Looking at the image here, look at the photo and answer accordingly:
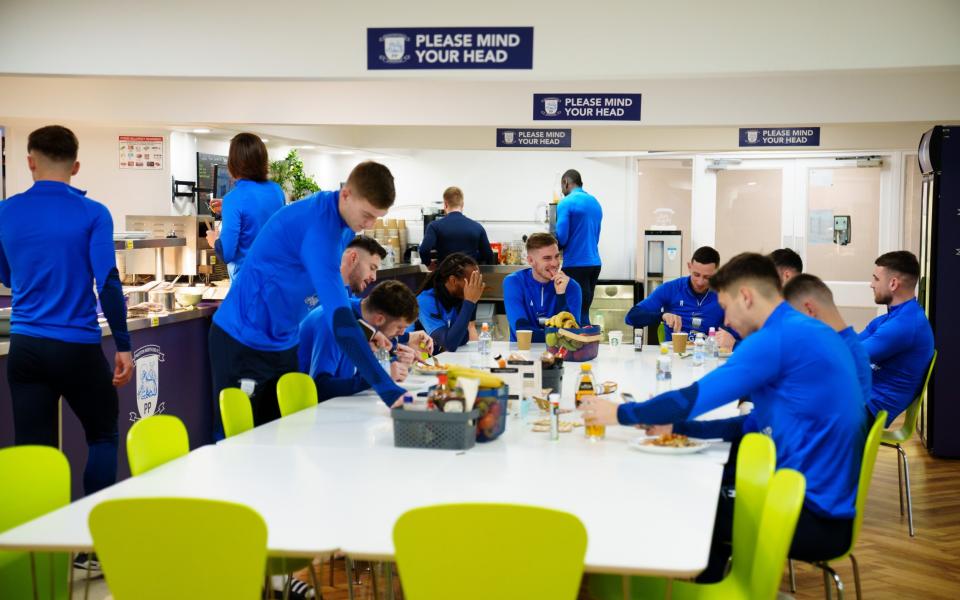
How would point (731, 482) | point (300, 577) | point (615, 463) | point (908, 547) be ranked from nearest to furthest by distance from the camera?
point (615, 463) < point (731, 482) < point (300, 577) < point (908, 547)

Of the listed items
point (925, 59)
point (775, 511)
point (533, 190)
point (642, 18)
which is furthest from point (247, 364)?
point (533, 190)

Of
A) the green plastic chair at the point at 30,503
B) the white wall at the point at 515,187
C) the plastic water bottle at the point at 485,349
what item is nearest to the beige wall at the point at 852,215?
the white wall at the point at 515,187

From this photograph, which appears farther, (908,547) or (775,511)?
(908,547)

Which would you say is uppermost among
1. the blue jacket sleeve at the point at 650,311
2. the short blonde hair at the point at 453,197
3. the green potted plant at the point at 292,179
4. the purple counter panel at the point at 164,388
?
the green potted plant at the point at 292,179

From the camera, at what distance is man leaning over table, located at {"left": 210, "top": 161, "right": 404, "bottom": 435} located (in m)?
3.64

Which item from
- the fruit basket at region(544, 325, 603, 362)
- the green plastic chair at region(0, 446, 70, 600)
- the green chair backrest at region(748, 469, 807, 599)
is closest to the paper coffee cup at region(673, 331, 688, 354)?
the fruit basket at region(544, 325, 603, 362)

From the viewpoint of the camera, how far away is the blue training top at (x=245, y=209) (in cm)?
545

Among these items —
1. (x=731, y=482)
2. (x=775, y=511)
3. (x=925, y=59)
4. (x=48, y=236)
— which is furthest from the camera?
(x=925, y=59)

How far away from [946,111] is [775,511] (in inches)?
292

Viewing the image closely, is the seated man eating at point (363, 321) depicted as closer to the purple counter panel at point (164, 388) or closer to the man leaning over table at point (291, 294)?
the man leaning over table at point (291, 294)

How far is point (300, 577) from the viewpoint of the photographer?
4.46m

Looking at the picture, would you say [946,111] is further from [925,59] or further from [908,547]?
[908,547]

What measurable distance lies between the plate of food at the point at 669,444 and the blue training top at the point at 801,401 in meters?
0.07

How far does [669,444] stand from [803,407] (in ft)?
1.42
